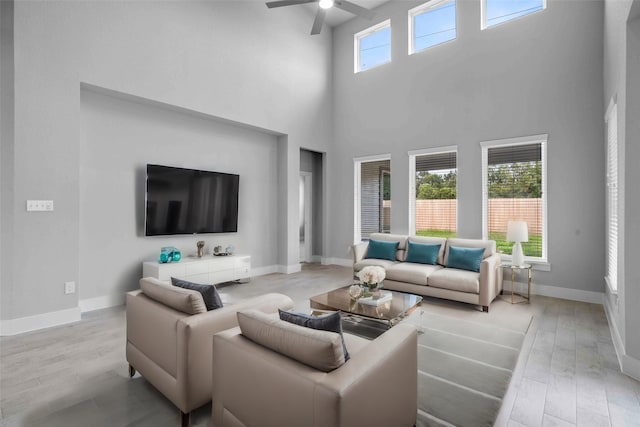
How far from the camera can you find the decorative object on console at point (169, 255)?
473 cm

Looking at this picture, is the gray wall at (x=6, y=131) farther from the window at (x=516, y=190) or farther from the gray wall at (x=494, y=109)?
the window at (x=516, y=190)

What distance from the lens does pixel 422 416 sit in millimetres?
2059

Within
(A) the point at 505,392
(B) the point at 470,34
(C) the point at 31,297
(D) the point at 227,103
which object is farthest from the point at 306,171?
(A) the point at 505,392

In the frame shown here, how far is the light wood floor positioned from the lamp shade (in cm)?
110

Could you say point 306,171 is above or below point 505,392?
above

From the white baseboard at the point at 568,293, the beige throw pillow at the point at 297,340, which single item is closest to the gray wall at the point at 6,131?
the beige throw pillow at the point at 297,340

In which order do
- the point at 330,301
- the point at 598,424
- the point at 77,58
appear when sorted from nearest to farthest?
A: the point at 598,424 → the point at 330,301 → the point at 77,58

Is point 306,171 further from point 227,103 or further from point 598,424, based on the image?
point 598,424

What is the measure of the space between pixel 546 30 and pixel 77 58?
6592 mm

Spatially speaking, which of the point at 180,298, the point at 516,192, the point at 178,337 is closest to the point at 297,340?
the point at 178,337

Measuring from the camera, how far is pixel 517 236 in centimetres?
459

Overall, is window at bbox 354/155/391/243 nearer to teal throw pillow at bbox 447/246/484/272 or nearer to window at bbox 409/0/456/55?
teal throw pillow at bbox 447/246/484/272

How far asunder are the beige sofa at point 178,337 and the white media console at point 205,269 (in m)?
2.23

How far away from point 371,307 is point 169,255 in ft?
10.5
